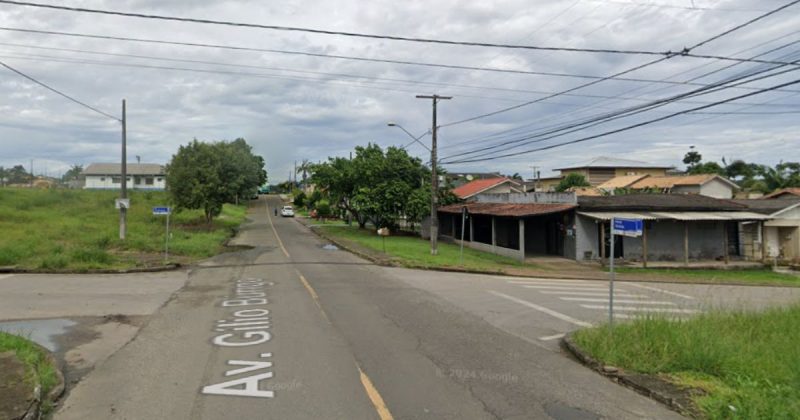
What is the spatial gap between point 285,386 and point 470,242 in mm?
33059

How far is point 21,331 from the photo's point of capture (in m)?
9.32

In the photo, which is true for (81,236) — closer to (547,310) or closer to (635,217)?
(547,310)

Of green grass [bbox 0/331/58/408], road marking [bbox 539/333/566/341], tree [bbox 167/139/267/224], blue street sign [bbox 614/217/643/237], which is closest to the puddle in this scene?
green grass [bbox 0/331/58/408]

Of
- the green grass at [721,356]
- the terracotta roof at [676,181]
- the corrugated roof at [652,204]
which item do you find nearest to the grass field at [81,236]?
the green grass at [721,356]

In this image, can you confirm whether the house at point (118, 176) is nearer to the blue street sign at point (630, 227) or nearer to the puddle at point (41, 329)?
the puddle at point (41, 329)

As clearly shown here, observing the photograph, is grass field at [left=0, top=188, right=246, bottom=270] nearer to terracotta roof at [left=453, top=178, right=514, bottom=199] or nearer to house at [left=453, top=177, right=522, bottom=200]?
terracotta roof at [left=453, top=178, right=514, bottom=199]

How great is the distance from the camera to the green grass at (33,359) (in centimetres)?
623

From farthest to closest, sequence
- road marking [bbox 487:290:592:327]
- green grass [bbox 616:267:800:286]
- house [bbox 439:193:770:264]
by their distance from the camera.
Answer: house [bbox 439:193:770:264] → green grass [bbox 616:267:800:286] → road marking [bbox 487:290:592:327]

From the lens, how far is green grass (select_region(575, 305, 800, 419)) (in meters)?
5.68

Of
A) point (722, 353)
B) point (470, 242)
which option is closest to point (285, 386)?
point (722, 353)

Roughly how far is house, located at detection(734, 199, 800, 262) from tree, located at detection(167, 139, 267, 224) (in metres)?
36.5

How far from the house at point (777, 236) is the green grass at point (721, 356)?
28.5 m

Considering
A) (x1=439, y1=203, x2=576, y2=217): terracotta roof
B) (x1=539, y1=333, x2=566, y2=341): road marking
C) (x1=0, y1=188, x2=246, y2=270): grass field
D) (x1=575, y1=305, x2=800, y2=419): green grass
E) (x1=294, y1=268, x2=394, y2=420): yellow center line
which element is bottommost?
(x1=539, y1=333, x2=566, y2=341): road marking

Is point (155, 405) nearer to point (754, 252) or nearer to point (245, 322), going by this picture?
point (245, 322)
